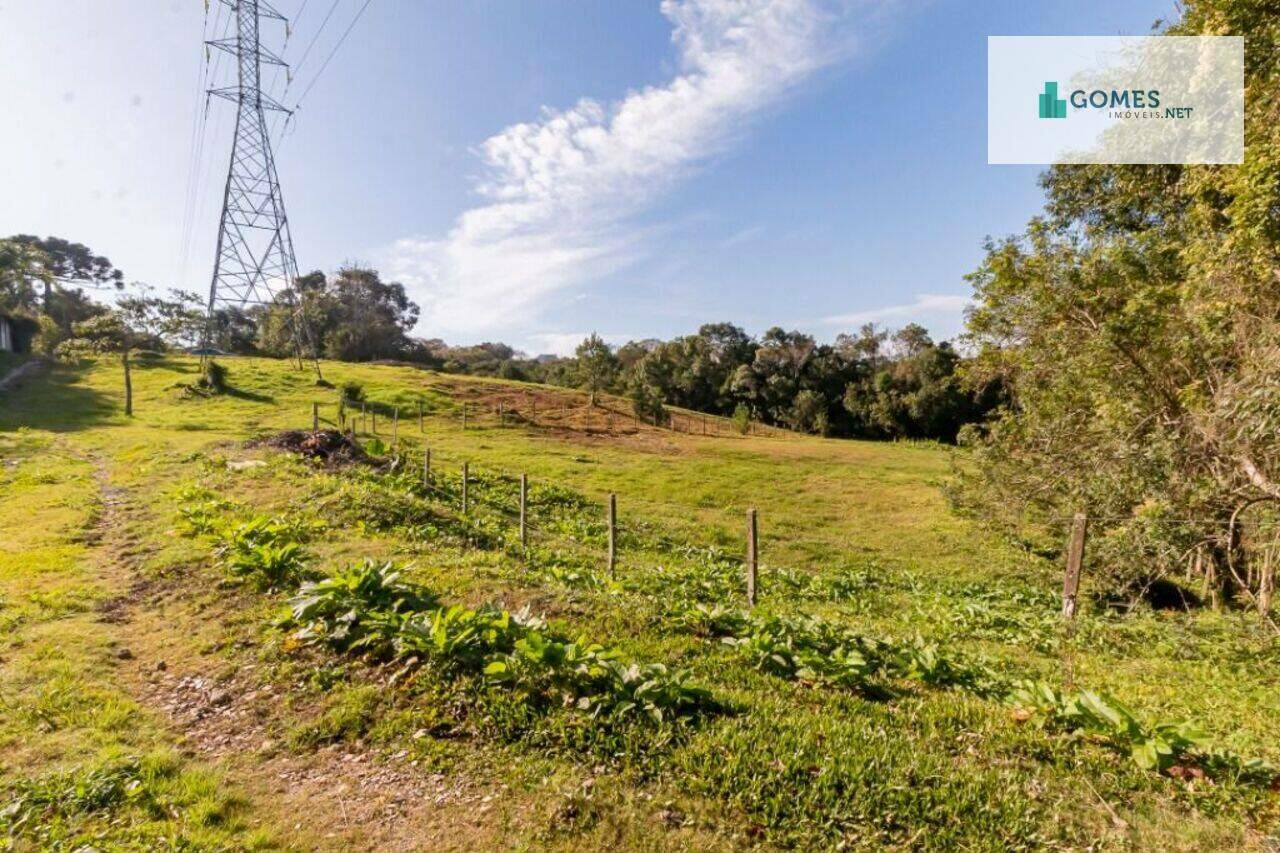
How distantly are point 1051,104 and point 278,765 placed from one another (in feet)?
58.5

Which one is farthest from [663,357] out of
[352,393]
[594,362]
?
[352,393]

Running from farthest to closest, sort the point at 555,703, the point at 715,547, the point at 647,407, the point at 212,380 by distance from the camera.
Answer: the point at 647,407 → the point at 212,380 → the point at 715,547 → the point at 555,703

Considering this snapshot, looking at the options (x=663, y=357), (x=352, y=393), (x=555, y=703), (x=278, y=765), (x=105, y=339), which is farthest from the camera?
(x=663, y=357)

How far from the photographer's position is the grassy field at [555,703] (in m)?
3.44

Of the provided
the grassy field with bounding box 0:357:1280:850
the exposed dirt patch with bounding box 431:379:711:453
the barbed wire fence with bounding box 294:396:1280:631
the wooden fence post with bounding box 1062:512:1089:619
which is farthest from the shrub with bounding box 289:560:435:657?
the exposed dirt patch with bounding box 431:379:711:453

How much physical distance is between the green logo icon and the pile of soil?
65.8 ft

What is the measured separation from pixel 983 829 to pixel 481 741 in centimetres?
324

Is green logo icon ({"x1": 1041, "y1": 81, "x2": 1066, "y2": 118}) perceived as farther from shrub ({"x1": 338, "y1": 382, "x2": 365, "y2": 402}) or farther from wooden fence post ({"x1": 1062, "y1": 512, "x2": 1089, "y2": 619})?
shrub ({"x1": 338, "y1": 382, "x2": 365, "y2": 402})

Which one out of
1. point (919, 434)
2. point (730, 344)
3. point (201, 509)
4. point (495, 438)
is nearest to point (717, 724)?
point (201, 509)

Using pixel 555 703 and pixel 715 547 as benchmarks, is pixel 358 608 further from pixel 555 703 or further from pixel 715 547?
pixel 715 547

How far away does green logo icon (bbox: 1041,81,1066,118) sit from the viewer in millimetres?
12922

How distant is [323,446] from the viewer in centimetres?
1812

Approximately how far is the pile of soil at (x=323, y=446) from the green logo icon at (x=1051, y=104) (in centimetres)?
2007

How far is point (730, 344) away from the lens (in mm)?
73688
